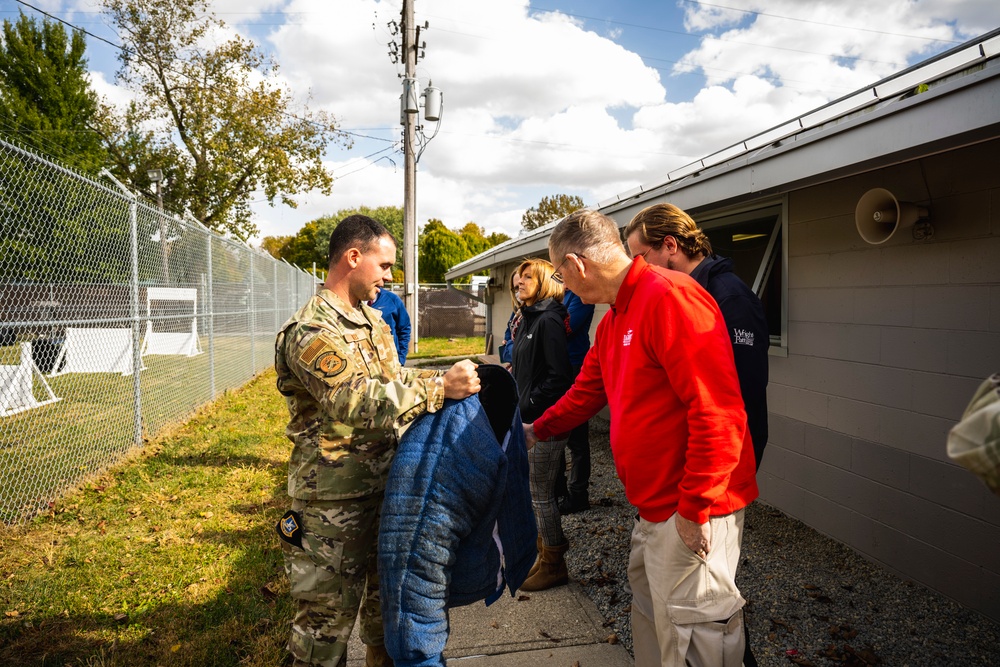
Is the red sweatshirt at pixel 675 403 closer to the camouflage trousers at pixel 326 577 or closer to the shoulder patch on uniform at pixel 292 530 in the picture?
the camouflage trousers at pixel 326 577

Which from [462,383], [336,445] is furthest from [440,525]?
[336,445]

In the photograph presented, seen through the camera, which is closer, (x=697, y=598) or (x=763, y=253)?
(x=697, y=598)

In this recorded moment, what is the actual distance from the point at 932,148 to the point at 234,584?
14.6ft

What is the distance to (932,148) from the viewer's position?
8.64 feet

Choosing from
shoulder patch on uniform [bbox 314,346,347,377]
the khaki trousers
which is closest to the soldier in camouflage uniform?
shoulder patch on uniform [bbox 314,346,347,377]

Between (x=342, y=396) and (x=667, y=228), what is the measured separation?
1717mm

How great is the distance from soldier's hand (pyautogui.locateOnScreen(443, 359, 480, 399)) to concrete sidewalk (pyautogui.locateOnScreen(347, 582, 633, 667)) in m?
1.69

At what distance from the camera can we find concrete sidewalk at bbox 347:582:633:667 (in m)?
2.90

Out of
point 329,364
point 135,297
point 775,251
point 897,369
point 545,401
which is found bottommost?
point 545,401

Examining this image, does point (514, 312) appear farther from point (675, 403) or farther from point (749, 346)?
point (675, 403)

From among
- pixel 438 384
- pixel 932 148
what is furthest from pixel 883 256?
pixel 438 384

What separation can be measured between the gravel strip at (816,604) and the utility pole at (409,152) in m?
11.2

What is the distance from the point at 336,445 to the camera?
86.8 inches

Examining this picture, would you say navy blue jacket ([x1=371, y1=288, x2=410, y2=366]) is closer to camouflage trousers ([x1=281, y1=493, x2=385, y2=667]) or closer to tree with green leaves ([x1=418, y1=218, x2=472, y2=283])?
camouflage trousers ([x1=281, y1=493, x2=385, y2=667])
